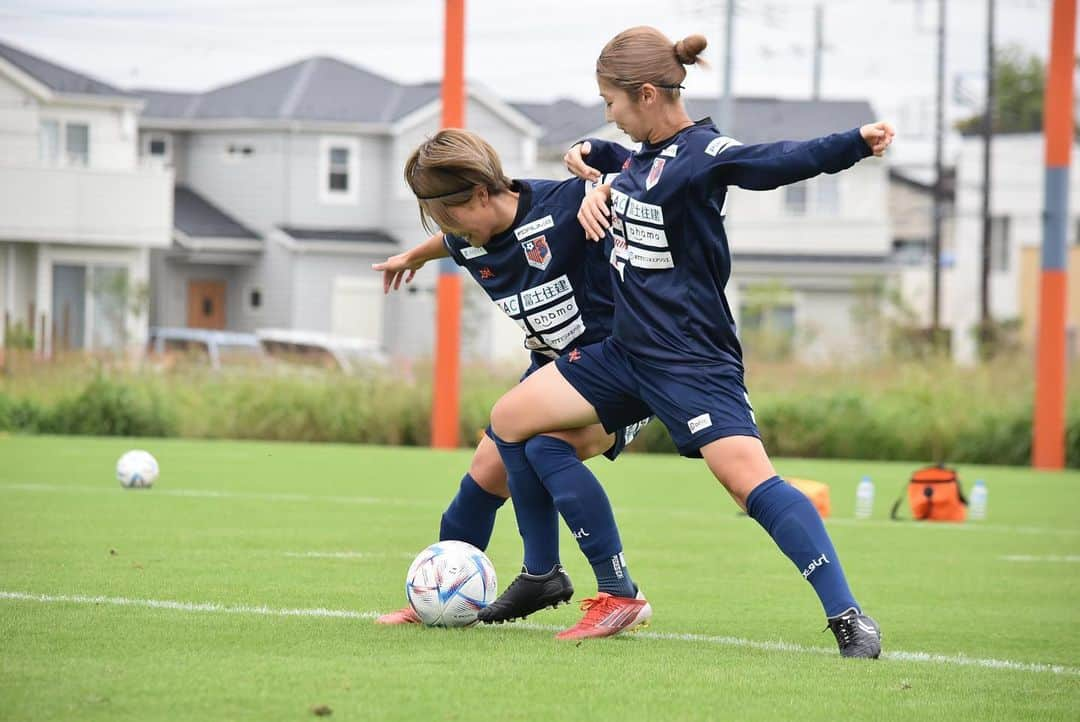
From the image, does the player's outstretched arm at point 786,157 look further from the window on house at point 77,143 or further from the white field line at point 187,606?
the window on house at point 77,143

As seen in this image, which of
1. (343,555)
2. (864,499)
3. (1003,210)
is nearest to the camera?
(343,555)

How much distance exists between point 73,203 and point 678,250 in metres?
35.5

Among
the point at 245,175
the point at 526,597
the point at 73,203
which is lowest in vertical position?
the point at 526,597

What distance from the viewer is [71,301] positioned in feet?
132

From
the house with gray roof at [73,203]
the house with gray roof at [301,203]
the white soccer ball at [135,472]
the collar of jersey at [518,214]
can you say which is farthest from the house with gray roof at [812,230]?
the collar of jersey at [518,214]

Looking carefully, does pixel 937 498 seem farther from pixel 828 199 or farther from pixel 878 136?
pixel 828 199

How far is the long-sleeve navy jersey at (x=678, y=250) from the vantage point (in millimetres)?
5504

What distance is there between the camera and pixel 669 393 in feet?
18.1

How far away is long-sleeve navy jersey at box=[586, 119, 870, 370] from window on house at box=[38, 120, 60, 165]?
120 ft

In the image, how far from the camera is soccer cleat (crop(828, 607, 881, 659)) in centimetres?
541

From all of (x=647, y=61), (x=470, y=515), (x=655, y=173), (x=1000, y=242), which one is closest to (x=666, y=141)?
(x=655, y=173)

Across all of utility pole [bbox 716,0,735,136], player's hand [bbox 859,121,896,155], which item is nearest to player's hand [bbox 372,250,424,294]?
player's hand [bbox 859,121,896,155]

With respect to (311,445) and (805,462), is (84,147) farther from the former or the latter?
(805,462)

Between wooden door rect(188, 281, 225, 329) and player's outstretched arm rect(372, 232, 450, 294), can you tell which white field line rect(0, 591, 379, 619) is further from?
wooden door rect(188, 281, 225, 329)
